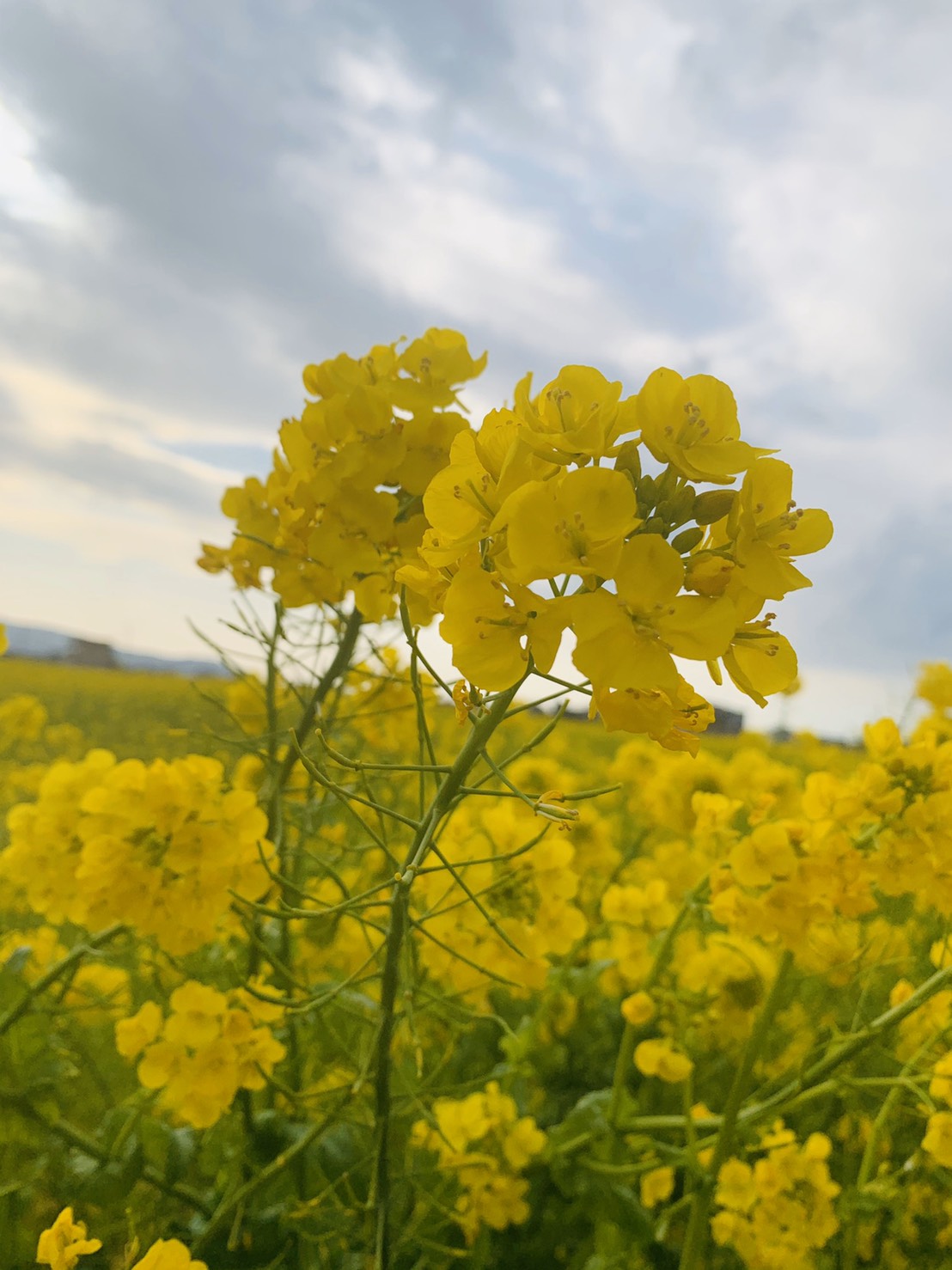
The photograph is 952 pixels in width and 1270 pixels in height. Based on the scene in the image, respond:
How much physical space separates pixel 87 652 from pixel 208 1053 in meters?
18.3

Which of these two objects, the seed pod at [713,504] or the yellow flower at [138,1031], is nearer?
the seed pod at [713,504]

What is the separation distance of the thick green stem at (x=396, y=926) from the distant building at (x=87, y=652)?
1813 cm

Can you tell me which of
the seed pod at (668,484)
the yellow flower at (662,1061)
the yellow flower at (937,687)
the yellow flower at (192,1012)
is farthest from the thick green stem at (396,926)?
the yellow flower at (937,687)

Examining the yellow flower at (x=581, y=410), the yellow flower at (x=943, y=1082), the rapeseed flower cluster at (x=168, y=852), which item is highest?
the yellow flower at (x=581, y=410)

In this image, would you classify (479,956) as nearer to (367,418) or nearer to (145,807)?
(145,807)

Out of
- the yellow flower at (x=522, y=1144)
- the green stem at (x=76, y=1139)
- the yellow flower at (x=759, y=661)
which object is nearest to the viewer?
the yellow flower at (x=759, y=661)

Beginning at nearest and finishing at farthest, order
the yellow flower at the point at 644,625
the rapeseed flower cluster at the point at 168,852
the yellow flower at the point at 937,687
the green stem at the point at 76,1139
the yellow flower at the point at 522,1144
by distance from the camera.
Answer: the yellow flower at the point at 644,625
the rapeseed flower cluster at the point at 168,852
the green stem at the point at 76,1139
the yellow flower at the point at 522,1144
the yellow flower at the point at 937,687

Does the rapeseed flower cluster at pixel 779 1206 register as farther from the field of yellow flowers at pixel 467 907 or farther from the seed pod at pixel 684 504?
the seed pod at pixel 684 504

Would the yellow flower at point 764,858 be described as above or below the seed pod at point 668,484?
below

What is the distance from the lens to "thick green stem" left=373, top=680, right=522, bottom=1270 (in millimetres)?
826

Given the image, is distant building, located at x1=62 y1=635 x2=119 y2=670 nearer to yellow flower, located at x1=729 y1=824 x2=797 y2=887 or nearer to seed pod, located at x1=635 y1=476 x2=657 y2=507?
yellow flower, located at x1=729 y1=824 x2=797 y2=887

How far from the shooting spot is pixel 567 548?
67 cm

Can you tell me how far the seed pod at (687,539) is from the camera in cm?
74

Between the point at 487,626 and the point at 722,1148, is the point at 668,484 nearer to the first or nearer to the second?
the point at 487,626
